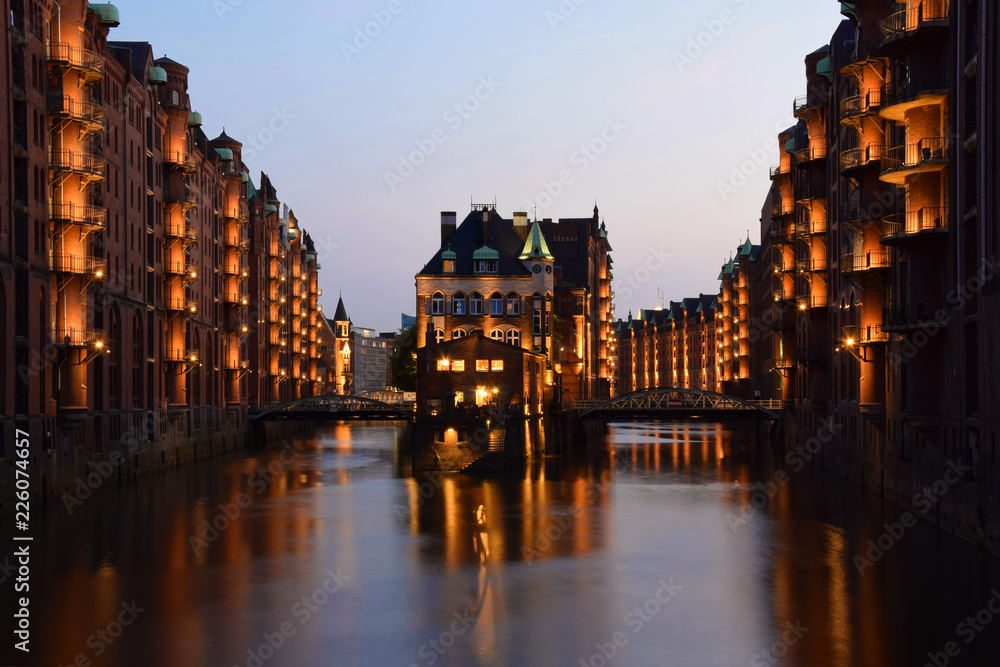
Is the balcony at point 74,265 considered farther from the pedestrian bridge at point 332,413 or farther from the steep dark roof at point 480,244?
the steep dark roof at point 480,244

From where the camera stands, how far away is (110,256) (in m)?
66.9

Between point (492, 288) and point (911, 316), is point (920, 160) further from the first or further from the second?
point (492, 288)

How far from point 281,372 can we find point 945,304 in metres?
97.7

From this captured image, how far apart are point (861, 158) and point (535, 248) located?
57.6 metres

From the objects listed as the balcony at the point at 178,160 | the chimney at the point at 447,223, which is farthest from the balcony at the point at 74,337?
the chimney at the point at 447,223

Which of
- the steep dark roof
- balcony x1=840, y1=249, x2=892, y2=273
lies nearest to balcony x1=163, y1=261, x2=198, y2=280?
the steep dark roof

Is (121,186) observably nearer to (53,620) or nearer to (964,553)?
(53,620)

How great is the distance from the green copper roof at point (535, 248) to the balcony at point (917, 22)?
6402 centimetres

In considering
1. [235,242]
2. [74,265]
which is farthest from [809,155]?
[235,242]

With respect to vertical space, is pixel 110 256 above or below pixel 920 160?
below

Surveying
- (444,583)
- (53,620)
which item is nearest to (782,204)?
(444,583)

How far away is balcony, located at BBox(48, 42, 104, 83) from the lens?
182 ft

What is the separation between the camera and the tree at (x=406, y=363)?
134 metres

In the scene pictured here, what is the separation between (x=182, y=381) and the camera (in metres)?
83.6
